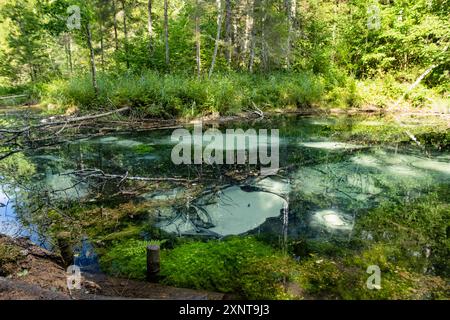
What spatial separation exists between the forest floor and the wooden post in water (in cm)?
13

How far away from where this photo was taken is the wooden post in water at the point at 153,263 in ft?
12.4

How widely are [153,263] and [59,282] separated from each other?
39.0 inches

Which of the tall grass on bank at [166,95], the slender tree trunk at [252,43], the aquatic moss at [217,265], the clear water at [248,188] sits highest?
the slender tree trunk at [252,43]

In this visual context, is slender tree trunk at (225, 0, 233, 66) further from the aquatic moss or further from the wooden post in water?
the wooden post in water

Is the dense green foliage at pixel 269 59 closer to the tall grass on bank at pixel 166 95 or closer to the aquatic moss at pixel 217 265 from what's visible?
the tall grass on bank at pixel 166 95

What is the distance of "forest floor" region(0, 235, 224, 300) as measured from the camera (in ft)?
10.5

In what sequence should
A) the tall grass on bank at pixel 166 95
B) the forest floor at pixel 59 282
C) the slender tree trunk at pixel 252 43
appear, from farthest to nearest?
1. the slender tree trunk at pixel 252 43
2. the tall grass on bank at pixel 166 95
3. the forest floor at pixel 59 282

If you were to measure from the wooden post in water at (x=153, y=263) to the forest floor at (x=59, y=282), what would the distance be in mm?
130

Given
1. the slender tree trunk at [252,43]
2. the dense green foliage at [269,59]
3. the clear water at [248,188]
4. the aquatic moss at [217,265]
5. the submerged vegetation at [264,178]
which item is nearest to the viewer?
the aquatic moss at [217,265]

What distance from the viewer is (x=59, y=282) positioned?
3.44m

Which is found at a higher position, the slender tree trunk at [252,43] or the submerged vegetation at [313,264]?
the slender tree trunk at [252,43]

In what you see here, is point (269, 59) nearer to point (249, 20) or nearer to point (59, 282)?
point (249, 20)

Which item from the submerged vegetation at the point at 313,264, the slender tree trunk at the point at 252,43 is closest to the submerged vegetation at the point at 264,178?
the submerged vegetation at the point at 313,264

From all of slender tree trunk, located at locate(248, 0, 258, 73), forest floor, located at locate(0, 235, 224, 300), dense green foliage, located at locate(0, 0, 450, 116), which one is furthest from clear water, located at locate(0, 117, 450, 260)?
slender tree trunk, located at locate(248, 0, 258, 73)
